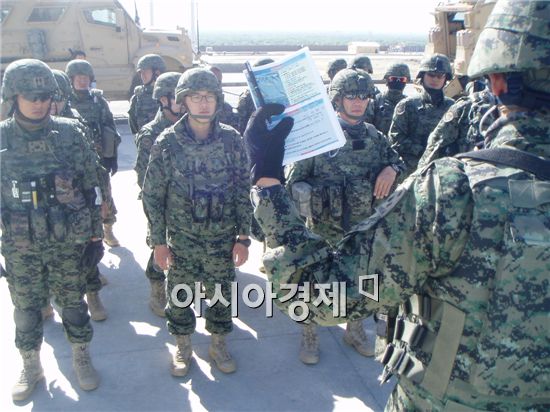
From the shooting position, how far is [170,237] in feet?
11.9

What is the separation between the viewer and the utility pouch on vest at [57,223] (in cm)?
329

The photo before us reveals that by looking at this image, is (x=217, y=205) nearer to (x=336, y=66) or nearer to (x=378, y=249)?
(x=378, y=249)

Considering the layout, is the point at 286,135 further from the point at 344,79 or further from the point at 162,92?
the point at 162,92

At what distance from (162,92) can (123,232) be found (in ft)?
7.24

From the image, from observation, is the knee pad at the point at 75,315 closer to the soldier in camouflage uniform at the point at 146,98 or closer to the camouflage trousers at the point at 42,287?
the camouflage trousers at the point at 42,287

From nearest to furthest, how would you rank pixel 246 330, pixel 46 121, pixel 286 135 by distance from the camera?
pixel 286 135, pixel 46 121, pixel 246 330

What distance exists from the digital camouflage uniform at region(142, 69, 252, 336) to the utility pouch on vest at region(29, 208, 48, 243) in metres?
0.64

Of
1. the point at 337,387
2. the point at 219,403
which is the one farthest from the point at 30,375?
the point at 337,387

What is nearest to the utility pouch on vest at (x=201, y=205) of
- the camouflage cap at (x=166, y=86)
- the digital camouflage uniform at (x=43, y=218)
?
the digital camouflage uniform at (x=43, y=218)

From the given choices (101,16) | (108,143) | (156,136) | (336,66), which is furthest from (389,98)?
(101,16)

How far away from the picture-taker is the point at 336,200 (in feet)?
12.3

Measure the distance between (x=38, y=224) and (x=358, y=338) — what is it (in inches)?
94.9

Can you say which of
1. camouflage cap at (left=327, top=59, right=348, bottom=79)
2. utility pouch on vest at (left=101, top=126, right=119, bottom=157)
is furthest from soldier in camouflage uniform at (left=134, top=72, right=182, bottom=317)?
camouflage cap at (left=327, top=59, right=348, bottom=79)

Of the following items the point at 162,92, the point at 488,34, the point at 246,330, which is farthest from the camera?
the point at 162,92
